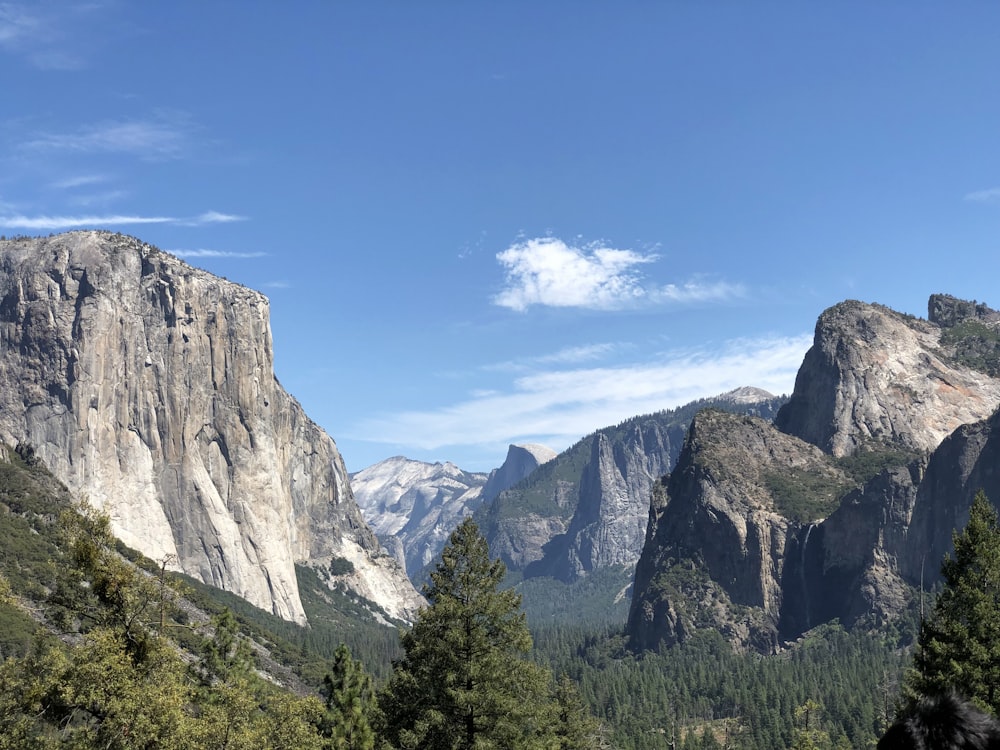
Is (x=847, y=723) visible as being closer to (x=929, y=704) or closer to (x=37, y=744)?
(x=37, y=744)

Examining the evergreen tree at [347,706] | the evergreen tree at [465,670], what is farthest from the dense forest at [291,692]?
the evergreen tree at [347,706]

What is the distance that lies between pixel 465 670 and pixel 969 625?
21.5 meters

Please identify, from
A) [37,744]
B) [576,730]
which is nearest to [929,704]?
[37,744]

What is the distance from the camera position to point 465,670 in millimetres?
37344

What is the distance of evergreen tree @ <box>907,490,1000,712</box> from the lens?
36.7 metres

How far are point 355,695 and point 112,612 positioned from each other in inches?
1677

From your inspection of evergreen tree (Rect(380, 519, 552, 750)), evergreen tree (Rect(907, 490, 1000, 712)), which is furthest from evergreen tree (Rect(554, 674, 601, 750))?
evergreen tree (Rect(907, 490, 1000, 712))

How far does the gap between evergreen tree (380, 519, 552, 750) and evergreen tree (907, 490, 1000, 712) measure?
53.0ft

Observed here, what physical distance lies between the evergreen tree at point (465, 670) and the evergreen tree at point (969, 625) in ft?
53.0

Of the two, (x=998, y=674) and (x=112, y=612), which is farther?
(x=998, y=674)

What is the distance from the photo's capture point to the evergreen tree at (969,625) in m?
36.7

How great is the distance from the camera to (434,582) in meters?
40.2

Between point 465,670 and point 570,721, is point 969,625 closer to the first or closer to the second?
point 465,670

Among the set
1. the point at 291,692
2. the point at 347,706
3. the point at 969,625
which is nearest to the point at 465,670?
the point at 291,692
